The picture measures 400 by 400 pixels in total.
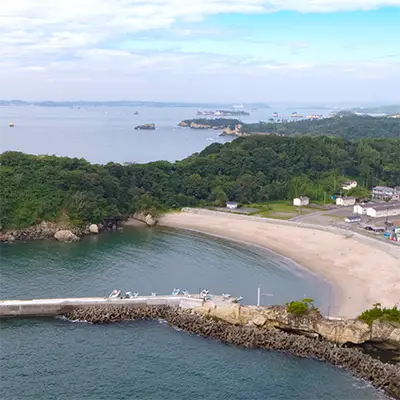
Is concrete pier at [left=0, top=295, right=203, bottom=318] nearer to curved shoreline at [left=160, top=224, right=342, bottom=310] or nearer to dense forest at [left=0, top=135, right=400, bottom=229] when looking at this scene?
curved shoreline at [left=160, top=224, right=342, bottom=310]

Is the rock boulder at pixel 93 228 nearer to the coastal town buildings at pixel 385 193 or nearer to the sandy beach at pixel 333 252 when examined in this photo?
the sandy beach at pixel 333 252

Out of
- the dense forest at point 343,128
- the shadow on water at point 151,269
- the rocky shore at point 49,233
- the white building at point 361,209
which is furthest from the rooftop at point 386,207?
the dense forest at point 343,128

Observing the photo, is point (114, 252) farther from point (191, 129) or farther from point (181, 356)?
point (191, 129)

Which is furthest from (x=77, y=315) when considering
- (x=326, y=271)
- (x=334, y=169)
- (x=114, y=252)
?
(x=334, y=169)

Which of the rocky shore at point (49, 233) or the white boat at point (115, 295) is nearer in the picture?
the white boat at point (115, 295)

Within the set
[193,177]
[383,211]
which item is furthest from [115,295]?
[383,211]

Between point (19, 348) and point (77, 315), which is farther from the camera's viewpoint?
point (77, 315)
